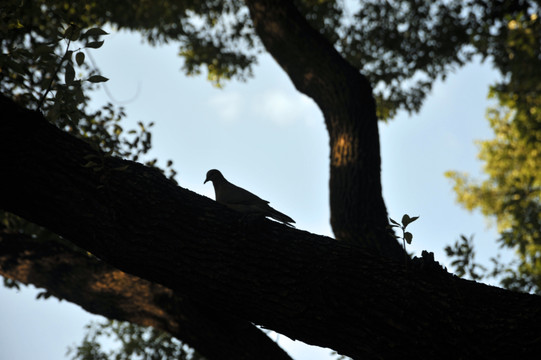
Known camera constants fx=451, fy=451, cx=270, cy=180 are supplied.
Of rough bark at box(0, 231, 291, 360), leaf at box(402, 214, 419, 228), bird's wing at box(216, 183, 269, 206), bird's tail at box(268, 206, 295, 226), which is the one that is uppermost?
bird's wing at box(216, 183, 269, 206)

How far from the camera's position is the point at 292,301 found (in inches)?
114

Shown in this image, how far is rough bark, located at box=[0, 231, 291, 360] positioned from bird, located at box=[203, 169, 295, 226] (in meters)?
1.20

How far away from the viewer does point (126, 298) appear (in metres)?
4.89

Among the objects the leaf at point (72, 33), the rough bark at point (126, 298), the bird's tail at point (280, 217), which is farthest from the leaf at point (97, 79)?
the rough bark at point (126, 298)

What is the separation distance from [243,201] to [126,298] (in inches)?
73.7

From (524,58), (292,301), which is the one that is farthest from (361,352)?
(524,58)

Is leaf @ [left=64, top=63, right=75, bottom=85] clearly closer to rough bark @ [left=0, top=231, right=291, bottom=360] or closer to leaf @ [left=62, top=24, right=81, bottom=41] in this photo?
leaf @ [left=62, top=24, right=81, bottom=41]

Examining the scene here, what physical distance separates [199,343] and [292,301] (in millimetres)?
2235

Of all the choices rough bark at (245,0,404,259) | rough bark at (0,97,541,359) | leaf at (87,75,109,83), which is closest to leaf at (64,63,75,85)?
leaf at (87,75,109,83)

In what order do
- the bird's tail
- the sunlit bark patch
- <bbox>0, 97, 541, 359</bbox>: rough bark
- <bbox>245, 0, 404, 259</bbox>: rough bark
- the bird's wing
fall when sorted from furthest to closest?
the sunlit bark patch < <bbox>245, 0, 404, 259</bbox>: rough bark < the bird's wing < the bird's tail < <bbox>0, 97, 541, 359</bbox>: rough bark

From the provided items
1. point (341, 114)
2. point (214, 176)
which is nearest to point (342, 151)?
point (341, 114)

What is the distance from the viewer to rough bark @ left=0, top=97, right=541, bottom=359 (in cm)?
281

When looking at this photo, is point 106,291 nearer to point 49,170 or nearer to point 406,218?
point 49,170

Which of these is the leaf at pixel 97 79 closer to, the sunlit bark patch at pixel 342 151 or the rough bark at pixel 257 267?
the rough bark at pixel 257 267
